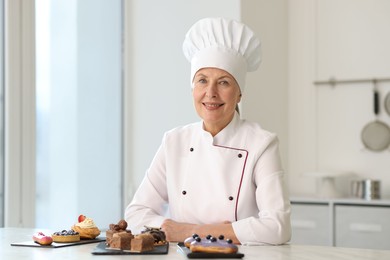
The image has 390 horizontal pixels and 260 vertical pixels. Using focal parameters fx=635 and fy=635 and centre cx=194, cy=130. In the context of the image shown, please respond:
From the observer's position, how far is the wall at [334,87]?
14.2 ft

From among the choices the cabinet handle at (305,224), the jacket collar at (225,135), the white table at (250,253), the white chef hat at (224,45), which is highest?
the white chef hat at (224,45)

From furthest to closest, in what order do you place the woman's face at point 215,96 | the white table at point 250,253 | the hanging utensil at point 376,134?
the hanging utensil at point 376,134 < the woman's face at point 215,96 < the white table at point 250,253

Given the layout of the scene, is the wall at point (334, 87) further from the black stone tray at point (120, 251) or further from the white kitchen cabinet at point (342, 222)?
the black stone tray at point (120, 251)

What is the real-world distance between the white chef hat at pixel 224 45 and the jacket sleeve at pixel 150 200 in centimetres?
38

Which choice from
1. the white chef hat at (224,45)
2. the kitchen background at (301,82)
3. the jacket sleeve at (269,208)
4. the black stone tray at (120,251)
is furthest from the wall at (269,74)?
the black stone tray at (120,251)

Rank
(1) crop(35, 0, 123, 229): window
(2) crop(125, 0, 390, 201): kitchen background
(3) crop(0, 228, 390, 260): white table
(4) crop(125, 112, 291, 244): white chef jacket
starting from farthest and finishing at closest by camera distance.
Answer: (2) crop(125, 0, 390, 201): kitchen background < (1) crop(35, 0, 123, 229): window < (4) crop(125, 112, 291, 244): white chef jacket < (3) crop(0, 228, 390, 260): white table

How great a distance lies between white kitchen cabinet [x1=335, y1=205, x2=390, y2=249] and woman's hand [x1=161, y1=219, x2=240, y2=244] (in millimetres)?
2060

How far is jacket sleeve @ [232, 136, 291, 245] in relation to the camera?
1952 millimetres

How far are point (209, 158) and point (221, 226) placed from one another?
32cm

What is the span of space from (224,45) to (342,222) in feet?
6.60

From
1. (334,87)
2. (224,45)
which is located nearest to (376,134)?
(334,87)

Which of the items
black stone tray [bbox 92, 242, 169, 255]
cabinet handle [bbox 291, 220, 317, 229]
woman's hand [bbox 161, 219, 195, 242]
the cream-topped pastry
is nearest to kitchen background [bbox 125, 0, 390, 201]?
cabinet handle [bbox 291, 220, 317, 229]

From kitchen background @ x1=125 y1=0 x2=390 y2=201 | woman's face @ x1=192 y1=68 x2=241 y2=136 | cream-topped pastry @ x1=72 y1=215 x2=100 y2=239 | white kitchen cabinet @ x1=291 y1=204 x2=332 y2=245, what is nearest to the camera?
cream-topped pastry @ x1=72 y1=215 x2=100 y2=239

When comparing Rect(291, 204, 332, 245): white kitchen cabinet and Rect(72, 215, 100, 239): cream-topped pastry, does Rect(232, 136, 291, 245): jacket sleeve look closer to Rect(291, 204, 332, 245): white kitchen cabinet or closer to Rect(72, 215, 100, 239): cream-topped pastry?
Rect(72, 215, 100, 239): cream-topped pastry
